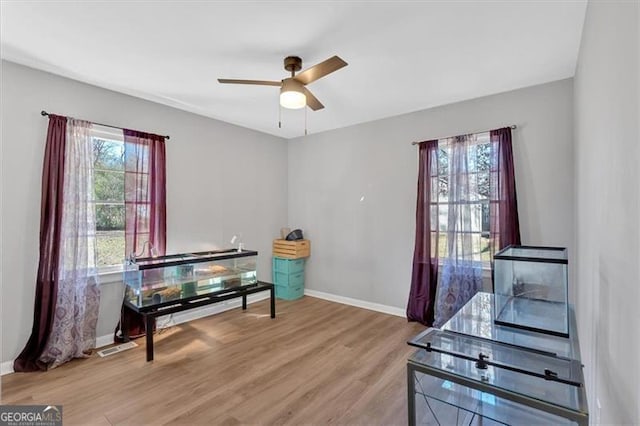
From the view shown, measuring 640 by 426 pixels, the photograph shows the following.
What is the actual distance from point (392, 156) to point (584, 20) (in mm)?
2282

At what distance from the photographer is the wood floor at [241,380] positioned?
208 cm

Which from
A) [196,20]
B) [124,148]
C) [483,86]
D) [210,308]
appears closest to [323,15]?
[196,20]

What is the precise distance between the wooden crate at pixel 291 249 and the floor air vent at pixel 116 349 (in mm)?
2290

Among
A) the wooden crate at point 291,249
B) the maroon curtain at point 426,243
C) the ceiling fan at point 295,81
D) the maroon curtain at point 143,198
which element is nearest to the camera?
the ceiling fan at point 295,81

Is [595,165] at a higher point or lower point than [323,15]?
lower

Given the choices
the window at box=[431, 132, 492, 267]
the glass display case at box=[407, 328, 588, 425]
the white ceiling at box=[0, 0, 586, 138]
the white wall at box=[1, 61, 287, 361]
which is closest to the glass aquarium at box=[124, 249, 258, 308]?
the white wall at box=[1, 61, 287, 361]

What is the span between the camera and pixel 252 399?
224 centimetres

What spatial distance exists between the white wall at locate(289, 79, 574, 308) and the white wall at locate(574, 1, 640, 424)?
1.57 metres

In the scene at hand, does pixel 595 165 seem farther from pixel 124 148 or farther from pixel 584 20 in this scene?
pixel 124 148

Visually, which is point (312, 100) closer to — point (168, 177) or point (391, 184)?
point (391, 184)

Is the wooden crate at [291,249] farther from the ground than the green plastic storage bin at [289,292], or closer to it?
farther from the ground

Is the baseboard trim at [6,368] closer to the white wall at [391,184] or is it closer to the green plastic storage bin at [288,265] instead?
the green plastic storage bin at [288,265]

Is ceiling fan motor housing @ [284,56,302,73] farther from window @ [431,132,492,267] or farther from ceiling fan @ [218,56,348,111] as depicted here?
window @ [431,132,492,267]

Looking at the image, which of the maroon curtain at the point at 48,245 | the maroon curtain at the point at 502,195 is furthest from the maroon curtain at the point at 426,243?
the maroon curtain at the point at 48,245
